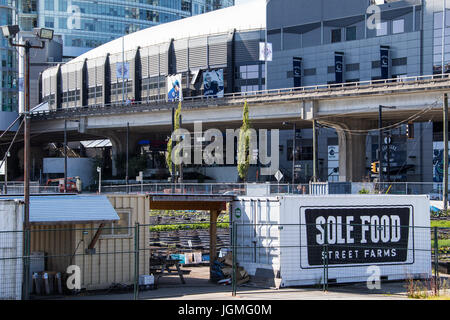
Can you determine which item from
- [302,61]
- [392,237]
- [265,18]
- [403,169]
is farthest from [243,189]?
[265,18]

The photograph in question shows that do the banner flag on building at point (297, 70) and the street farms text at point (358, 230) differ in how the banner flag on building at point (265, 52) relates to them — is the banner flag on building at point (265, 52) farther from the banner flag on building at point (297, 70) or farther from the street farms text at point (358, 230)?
the street farms text at point (358, 230)

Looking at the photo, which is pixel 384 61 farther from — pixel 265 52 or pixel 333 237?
pixel 333 237

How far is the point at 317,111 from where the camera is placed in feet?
231

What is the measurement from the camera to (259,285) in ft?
76.6

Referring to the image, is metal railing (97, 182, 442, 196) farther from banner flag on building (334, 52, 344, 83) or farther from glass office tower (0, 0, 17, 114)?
glass office tower (0, 0, 17, 114)

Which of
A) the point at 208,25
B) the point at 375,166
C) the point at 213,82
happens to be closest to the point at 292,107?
the point at 375,166

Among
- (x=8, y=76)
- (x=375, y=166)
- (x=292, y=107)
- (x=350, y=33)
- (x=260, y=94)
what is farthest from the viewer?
(x=8, y=76)

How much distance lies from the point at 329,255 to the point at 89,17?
146837mm

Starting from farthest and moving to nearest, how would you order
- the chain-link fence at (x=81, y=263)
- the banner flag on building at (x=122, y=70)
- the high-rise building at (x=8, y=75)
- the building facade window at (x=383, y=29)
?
the high-rise building at (x=8, y=75) → the banner flag on building at (x=122, y=70) → the building facade window at (x=383, y=29) → the chain-link fence at (x=81, y=263)

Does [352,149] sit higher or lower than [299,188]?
higher

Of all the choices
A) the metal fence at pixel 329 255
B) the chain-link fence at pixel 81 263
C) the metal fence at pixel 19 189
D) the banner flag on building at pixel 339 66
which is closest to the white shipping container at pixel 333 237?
the metal fence at pixel 329 255

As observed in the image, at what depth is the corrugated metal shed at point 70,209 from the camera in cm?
2116

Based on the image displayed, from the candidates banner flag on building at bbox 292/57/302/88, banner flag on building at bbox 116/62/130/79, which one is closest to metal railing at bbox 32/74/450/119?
banner flag on building at bbox 292/57/302/88

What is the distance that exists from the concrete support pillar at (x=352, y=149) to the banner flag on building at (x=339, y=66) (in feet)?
58.4
